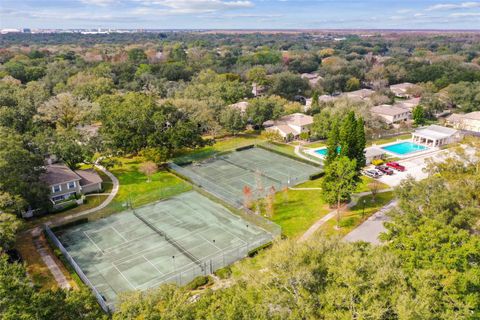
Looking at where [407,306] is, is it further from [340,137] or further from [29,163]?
[29,163]

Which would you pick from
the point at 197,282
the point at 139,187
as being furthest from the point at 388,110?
the point at 197,282

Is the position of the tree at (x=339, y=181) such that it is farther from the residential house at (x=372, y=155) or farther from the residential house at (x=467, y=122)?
the residential house at (x=467, y=122)

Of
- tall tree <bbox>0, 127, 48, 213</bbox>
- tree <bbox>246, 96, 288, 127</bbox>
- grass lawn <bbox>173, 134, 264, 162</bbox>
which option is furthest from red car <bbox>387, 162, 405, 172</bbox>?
tall tree <bbox>0, 127, 48, 213</bbox>

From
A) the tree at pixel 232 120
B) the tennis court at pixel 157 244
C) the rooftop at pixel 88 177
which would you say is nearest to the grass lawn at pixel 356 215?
the tennis court at pixel 157 244

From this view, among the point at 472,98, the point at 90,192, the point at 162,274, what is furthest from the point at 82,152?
the point at 472,98

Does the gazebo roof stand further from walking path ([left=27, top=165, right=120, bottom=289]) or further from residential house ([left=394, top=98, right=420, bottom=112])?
walking path ([left=27, top=165, right=120, bottom=289])

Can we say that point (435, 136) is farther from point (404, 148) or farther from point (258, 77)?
point (258, 77)
